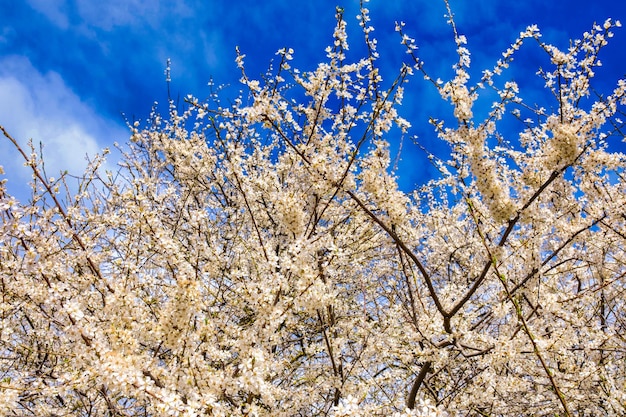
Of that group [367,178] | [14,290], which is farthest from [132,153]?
[367,178]

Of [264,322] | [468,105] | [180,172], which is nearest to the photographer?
[264,322]

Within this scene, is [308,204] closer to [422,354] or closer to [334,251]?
[334,251]

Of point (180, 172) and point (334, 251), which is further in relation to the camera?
point (180, 172)

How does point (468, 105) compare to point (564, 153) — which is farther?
point (468, 105)

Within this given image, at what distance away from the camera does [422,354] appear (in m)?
4.47

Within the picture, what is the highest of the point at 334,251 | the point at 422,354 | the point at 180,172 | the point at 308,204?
the point at 180,172

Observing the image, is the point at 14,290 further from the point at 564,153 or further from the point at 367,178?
the point at 564,153

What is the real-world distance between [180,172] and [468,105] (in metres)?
5.58

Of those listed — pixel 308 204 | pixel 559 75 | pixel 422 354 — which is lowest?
pixel 422 354

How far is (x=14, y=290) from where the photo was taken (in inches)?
160

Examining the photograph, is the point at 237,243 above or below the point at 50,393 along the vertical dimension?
above

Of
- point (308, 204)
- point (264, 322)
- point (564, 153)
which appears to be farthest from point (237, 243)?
point (564, 153)

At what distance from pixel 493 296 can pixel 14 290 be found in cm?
660

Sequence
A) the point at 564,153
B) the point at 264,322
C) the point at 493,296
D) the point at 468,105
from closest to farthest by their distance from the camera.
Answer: the point at 264,322
the point at 564,153
the point at 468,105
the point at 493,296
